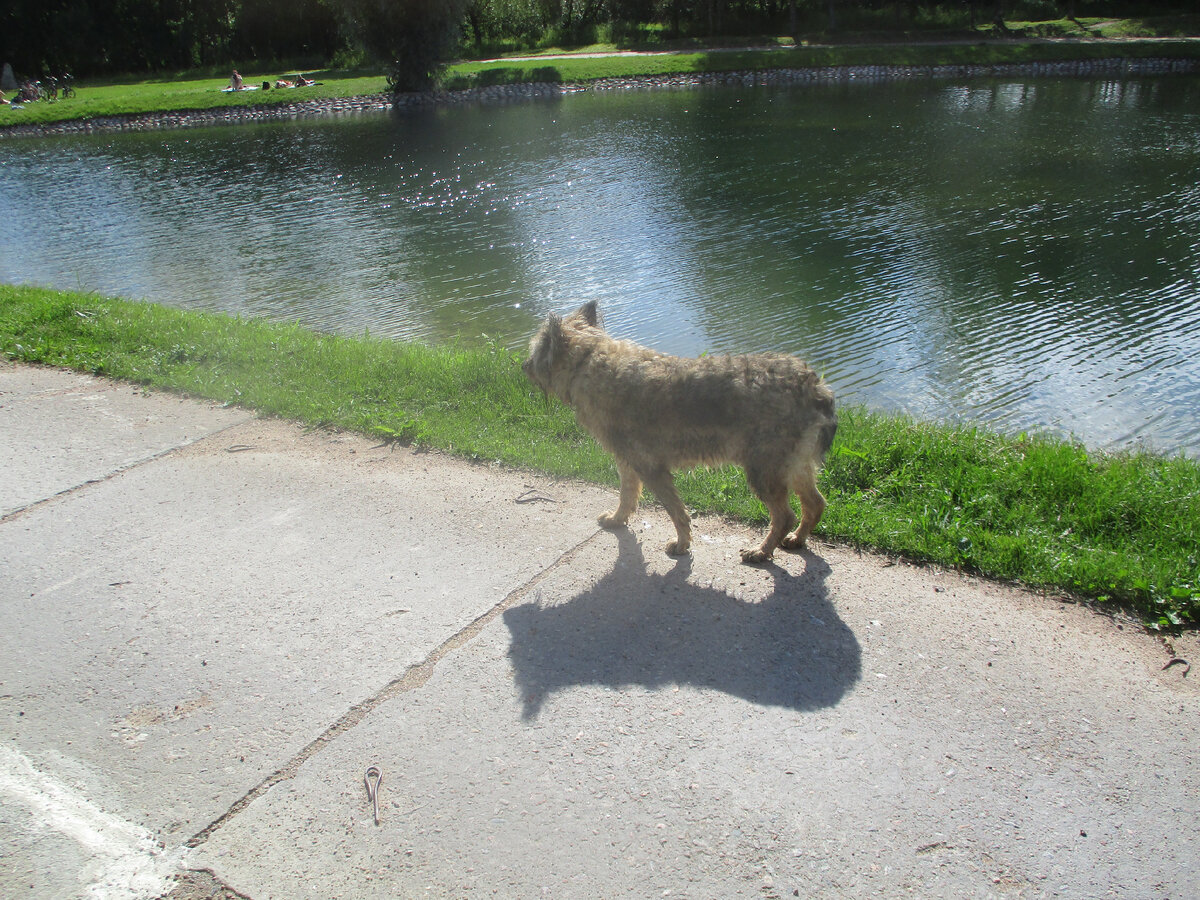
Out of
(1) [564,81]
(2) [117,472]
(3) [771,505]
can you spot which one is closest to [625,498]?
(3) [771,505]

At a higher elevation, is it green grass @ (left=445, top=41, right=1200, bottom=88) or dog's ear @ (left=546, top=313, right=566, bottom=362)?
green grass @ (left=445, top=41, right=1200, bottom=88)

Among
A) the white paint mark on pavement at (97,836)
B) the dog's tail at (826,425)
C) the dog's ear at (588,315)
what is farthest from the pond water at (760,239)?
the white paint mark on pavement at (97,836)

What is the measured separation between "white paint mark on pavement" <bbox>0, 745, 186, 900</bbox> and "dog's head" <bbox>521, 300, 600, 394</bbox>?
3.64 metres

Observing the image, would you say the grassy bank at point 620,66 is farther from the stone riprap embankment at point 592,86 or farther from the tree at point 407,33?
the tree at point 407,33

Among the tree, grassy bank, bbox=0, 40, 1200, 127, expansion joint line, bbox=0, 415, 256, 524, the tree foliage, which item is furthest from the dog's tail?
the tree foliage

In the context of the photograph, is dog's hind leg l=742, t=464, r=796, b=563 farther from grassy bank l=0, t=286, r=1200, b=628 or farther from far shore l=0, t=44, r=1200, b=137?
far shore l=0, t=44, r=1200, b=137

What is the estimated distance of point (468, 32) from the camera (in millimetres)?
63281

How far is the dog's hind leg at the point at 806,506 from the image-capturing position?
210 inches

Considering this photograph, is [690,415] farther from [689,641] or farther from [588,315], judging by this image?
[689,641]

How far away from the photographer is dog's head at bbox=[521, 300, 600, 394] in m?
5.86

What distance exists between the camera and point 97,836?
11.4 ft

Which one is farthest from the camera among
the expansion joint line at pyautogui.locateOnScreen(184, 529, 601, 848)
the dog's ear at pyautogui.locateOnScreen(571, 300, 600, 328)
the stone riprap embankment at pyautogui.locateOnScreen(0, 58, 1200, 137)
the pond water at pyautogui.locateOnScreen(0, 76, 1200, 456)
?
the stone riprap embankment at pyautogui.locateOnScreen(0, 58, 1200, 137)

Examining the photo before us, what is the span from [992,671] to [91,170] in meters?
33.6

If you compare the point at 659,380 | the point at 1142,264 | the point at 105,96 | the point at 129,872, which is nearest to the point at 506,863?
the point at 129,872
